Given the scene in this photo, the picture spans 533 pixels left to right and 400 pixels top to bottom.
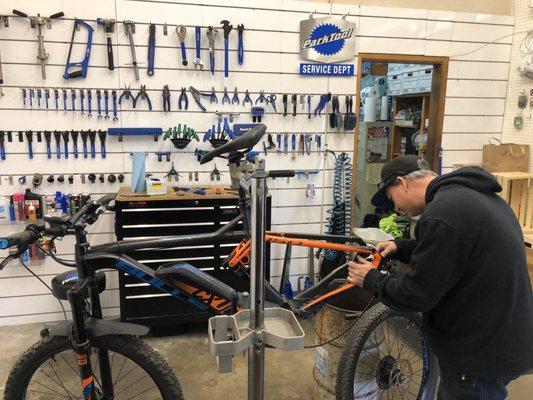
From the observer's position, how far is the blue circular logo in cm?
349

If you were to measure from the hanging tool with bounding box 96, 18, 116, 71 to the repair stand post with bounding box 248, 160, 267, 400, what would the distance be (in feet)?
7.89

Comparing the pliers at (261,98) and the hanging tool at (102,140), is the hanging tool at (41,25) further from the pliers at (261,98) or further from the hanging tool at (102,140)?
the pliers at (261,98)

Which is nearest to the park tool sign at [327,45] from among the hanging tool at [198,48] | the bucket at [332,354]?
the hanging tool at [198,48]

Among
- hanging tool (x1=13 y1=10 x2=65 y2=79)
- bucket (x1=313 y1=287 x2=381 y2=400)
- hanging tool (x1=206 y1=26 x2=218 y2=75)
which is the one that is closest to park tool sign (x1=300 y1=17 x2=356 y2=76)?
hanging tool (x1=206 y1=26 x2=218 y2=75)

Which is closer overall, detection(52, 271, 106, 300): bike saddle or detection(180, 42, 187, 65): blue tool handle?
detection(52, 271, 106, 300): bike saddle

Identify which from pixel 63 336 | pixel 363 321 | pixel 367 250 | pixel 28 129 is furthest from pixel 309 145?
pixel 63 336

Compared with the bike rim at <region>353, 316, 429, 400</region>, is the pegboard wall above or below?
above

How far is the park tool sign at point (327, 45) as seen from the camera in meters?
3.48

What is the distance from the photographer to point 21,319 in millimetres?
3445

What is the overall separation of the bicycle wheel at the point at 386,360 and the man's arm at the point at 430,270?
663mm

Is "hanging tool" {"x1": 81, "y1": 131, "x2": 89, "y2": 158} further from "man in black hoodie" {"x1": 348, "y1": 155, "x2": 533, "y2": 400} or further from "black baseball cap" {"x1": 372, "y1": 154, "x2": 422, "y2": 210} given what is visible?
"man in black hoodie" {"x1": 348, "y1": 155, "x2": 533, "y2": 400}

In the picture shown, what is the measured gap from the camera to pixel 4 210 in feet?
10.6

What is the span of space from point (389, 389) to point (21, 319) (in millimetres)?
2836

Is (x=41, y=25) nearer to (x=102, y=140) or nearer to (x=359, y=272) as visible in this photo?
(x=102, y=140)
